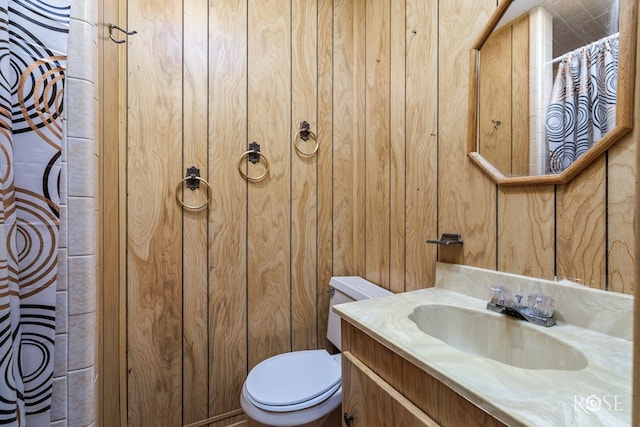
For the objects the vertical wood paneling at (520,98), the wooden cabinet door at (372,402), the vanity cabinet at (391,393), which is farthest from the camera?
the vertical wood paneling at (520,98)

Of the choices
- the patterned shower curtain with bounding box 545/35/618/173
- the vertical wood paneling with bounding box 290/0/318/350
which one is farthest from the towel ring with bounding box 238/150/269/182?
the patterned shower curtain with bounding box 545/35/618/173

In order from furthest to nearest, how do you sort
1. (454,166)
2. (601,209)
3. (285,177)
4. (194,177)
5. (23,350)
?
(285,177)
(194,177)
(454,166)
(601,209)
(23,350)

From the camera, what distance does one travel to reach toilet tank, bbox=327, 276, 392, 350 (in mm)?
1383

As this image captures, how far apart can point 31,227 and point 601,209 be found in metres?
1.35

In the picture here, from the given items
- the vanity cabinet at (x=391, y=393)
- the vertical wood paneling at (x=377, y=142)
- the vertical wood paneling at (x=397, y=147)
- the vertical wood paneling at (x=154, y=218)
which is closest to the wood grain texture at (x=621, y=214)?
the vanity cabinet at (x=391, y=393)

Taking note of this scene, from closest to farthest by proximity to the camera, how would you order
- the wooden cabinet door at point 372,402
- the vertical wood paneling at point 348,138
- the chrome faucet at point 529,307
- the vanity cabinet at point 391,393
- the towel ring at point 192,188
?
1. the vanity cabinet at point 391,393
2. the wooden cabinet door at point 372,402
3. the chrome faucet at point 529,307
4. the towel ring at point 192,188
5. the vertical wood paneling at point 348,138

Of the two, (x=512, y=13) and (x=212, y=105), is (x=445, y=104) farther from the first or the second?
(x=212, y=105)

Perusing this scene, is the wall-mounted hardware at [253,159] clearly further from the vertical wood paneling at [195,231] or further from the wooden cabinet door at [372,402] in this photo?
the wooden cabinet door at [372,402]

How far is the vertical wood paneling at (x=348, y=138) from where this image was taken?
65.5 inches

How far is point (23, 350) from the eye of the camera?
61 cm

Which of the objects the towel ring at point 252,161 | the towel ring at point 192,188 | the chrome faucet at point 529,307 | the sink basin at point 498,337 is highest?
the towel ring at point 252,161

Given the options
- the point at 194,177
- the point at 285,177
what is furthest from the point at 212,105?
the point at 285,177

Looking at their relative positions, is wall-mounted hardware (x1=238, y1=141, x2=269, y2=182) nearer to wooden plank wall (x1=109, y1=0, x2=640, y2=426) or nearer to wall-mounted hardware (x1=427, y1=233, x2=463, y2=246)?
wooden plank wall (x1=109, y1=0, x2=640, y2=426)

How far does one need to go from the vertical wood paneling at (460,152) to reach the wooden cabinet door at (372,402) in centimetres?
56
